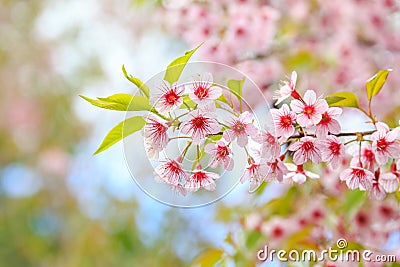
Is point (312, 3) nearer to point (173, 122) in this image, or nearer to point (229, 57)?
Result: point (229, 57)

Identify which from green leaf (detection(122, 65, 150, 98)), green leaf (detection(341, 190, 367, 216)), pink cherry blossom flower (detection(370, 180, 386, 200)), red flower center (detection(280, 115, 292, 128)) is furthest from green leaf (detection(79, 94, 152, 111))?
green leaf (detection(341, 190, 367, 216))

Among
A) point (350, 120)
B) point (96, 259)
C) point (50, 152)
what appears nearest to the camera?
point (350, 120)

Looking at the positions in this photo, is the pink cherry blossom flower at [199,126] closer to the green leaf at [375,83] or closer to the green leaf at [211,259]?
the green leaf at [375,83]

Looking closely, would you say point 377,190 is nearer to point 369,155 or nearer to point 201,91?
point 369,155

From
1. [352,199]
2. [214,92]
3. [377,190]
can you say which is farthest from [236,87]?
[352,199]

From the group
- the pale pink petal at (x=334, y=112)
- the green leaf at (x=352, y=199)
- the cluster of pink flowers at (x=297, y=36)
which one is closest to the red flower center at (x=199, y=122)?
the pale pink petal at (x=334, y=112)

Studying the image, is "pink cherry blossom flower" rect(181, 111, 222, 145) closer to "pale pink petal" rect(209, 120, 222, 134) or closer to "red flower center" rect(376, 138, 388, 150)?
"pale pink petal" rect(209, 120, 222, 134)

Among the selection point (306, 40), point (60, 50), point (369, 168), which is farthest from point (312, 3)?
point (60, 50)
